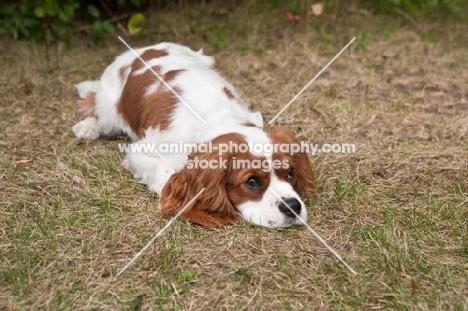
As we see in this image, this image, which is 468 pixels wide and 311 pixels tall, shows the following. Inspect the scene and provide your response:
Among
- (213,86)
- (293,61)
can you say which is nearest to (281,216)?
(213,86)

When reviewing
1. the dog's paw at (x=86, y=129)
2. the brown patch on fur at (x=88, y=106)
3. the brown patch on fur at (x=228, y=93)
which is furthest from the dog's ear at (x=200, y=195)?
the brown patch on fur at (x=88, y=106)

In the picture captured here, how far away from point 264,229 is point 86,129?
2.04 metres

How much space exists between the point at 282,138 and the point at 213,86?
0.80 m

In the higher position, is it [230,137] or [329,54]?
[230,137]

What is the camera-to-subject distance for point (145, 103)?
413cm

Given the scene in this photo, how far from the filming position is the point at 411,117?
5.13 meters

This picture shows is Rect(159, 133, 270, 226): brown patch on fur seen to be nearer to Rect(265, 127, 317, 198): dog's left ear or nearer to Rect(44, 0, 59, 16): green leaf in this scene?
Rect(265, 127, 317, 198): dog's left ear

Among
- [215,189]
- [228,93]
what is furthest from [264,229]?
[228,93]

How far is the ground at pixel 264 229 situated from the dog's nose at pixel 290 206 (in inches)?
5.7

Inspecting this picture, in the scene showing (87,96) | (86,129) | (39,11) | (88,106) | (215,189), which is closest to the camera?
(215,189)

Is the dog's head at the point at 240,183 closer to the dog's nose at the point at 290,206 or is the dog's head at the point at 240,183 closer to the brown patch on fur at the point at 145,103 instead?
the dog's nose at the point at 290,206

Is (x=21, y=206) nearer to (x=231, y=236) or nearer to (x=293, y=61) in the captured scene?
(x=231, y=236)

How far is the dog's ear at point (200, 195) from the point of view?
336cm

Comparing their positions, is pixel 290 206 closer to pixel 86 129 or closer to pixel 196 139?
pixel 196 139
